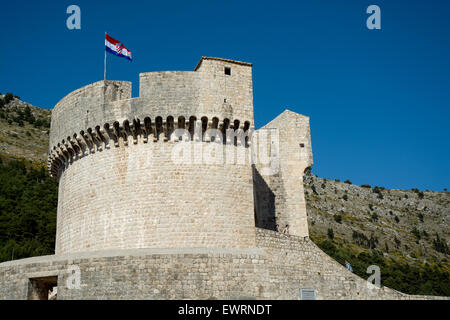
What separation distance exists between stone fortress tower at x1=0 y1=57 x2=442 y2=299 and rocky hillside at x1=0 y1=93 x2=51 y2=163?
1630 inches

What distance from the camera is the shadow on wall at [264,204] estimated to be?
20.7 meters

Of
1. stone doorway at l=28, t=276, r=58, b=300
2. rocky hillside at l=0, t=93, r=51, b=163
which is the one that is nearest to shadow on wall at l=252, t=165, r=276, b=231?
stone doorway at l=28, t=276, r=58, b=300

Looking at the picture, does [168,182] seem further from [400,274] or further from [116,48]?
[400,274]

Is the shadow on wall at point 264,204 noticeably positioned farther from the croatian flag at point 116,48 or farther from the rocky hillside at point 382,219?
the rocky hillside at point 382,219

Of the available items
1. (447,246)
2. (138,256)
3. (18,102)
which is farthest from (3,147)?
(447,246)

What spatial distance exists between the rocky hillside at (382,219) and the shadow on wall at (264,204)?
116ft

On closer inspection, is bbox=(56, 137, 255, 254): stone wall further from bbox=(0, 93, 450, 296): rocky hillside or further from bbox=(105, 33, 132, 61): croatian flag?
bbox=(0, 93, 450, 296): rocky hillside

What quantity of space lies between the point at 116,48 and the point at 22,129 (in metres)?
52.2

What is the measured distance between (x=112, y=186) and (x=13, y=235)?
903 inches

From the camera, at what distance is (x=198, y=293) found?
12172 mm

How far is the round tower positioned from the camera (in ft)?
51.1

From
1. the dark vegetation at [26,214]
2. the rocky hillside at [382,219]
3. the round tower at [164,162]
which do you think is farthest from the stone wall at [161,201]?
the rocky hillside at [382,219]

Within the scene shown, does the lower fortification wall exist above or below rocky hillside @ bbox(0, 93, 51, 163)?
below
